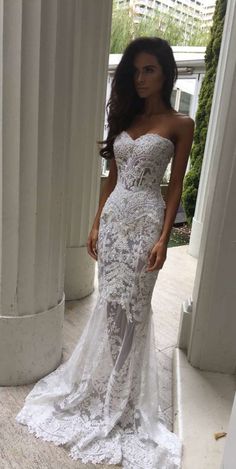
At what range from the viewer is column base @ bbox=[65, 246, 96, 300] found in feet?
9.30

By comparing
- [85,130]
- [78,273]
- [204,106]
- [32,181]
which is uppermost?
[204,106]

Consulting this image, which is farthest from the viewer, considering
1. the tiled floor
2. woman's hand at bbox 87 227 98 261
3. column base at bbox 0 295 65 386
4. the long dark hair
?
column base at bbox 0 295 65 386

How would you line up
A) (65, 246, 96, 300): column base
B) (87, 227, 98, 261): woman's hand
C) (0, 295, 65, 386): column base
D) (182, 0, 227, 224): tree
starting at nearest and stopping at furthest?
(87, 227, 98, 261): woman's hand → (0, 295, 65, 386): column base → (65, 246, 96, 300): column base → (182, 0, 227, 224): tree

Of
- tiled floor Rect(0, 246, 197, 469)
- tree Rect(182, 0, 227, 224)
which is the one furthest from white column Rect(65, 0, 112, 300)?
tree Rect(182, 0, 227, 224)

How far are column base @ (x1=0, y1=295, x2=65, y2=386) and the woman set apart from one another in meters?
0.16

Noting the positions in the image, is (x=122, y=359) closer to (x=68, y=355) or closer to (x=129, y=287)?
(x=129, y=287)

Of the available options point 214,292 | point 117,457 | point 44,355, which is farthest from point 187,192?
point 117,457

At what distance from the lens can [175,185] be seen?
1.49m

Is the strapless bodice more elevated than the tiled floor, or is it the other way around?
the strapless bodice

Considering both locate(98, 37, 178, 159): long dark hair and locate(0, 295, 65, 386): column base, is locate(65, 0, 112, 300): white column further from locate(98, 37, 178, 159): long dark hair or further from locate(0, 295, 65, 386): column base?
locate(0, 295, 65, 386): column base

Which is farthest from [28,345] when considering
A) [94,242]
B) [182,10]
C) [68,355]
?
[182,10]

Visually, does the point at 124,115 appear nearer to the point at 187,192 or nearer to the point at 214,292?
the point at 214,292

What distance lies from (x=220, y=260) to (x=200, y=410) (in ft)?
2.41

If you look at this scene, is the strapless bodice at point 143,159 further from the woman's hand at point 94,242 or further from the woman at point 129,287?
the woman's hand at point 94,242
